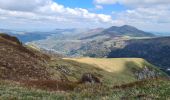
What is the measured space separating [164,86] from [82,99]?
258 inches

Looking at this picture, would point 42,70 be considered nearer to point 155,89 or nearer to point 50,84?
point 50,84

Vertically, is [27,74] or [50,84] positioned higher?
[50,84]

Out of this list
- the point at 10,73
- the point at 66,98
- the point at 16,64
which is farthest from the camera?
the point at 16,64

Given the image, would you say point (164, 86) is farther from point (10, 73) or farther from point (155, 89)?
point (10, 73)

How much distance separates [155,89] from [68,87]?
15498mm

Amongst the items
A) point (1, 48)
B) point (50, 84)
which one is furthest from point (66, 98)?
point (1, 48)

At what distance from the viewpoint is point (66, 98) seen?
21797 mm

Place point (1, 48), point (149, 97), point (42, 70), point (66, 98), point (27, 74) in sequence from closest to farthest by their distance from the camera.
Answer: point (149, 97) < point (66, 98) < point (27, 74) < point (42, 70) < point (1, 48)

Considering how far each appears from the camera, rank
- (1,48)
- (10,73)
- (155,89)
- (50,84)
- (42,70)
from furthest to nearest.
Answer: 1. (1,48)
2. (42,70)
3. (10,73)
4. (50,84)
5. (155,89)

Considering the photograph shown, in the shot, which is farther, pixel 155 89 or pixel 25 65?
pixel 25 65

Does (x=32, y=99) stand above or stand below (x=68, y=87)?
above

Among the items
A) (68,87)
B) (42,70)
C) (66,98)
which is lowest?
(42,70)

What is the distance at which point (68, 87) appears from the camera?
37.4 meters

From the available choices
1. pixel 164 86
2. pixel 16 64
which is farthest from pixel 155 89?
pixel 16 64
